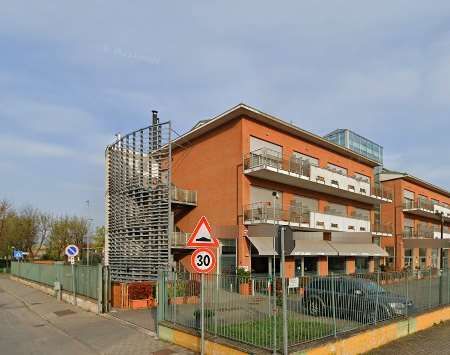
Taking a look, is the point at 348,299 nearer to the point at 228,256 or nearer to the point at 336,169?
the point at 228,256

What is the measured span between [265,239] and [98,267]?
1017 cm

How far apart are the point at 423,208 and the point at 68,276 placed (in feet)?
119

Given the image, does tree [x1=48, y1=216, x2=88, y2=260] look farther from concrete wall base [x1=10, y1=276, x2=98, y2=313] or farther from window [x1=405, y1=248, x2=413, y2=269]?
window [x1=405, y1=248, x2=413, y2=269]

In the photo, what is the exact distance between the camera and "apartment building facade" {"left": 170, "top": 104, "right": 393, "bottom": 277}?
78.7 ft

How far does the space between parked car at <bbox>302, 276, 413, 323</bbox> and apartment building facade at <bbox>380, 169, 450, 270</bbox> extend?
2986 cm

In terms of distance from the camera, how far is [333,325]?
9.59 metres

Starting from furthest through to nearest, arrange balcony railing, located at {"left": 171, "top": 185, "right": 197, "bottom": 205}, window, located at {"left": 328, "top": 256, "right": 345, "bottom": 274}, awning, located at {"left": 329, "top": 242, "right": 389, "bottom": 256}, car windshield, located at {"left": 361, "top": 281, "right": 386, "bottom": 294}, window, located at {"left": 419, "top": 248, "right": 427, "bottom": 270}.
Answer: window, located at {"left": 419, "top": 248, "right": 427, "bottom": 270}
window, located at {"left": 328, "top": 256, "right": 345, "bottom": 274}
awning, located at {"left": 329, "top": 242, "right": 389, "bottom": 256}
balcony railing, located at {"left": 171, "top": 185, "right": 197, "bottom": 205}
car windshield, located at {"left": 361, "top": 281, "right": 386, "bottom": 294}

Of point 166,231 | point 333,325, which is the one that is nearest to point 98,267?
point 166,231

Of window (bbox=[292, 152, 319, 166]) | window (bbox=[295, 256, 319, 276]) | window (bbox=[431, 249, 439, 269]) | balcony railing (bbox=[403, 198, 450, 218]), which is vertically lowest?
window (bbox=[431, 249, 439, 269])

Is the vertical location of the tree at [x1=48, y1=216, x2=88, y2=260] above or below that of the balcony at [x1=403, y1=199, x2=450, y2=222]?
below

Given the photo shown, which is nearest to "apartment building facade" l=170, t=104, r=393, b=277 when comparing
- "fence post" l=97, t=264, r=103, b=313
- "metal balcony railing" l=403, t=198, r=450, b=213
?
"fence post" l=97, t=264, r=103, b=313

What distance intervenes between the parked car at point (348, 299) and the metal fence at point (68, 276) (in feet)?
31.3

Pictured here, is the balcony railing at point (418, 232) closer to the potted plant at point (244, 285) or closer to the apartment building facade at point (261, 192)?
the apartment building facade at point (261, 192)

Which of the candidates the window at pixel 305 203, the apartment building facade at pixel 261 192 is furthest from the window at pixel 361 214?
the window at pixel 305 203
